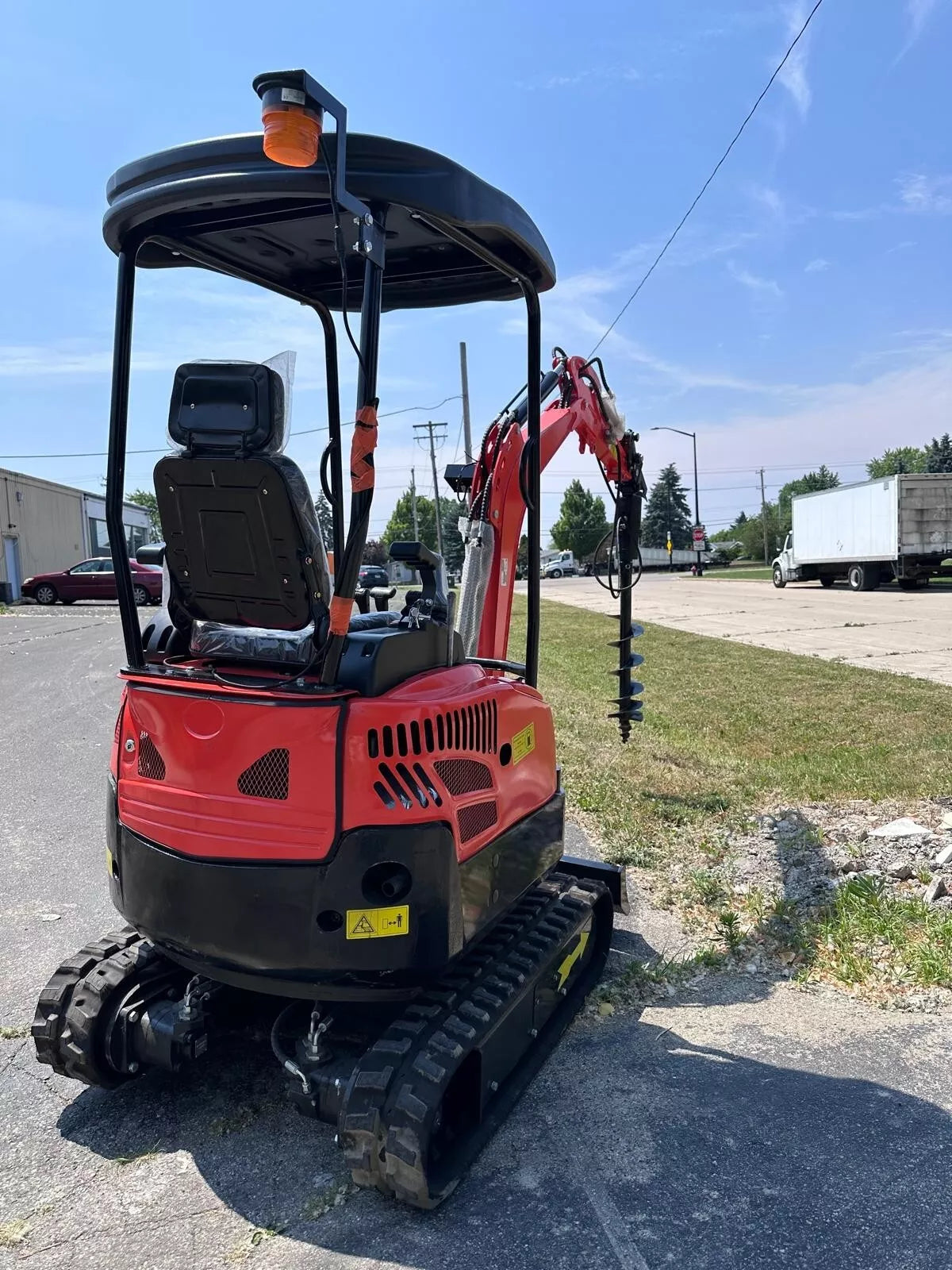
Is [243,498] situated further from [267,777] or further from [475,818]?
[475,818]

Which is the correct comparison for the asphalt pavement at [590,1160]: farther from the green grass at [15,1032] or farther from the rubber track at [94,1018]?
the rubber track at [94,1018]

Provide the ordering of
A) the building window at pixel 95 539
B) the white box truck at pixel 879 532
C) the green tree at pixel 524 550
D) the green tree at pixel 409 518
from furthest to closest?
the green tree at pixel 409 518 < the building window at pixel 95 539 < the white box truck at pixel 879 532 < the green tree at pixel 524 550

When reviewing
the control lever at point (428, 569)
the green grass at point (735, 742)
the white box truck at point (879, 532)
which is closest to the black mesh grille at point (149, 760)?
the control lever at point (428, 569)

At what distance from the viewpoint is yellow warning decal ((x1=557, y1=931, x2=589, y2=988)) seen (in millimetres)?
3773

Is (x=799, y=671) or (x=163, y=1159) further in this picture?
(x=799, y=671)

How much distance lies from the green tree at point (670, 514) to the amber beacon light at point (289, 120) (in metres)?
92.8

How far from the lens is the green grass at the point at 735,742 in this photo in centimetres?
655

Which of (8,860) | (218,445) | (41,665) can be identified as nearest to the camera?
(218,445)

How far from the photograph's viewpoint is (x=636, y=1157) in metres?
3.00

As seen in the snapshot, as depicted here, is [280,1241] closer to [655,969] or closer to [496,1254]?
[496,1254]

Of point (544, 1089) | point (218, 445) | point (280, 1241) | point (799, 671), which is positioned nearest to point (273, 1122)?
point (280, 1241)

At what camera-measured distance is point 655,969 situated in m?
4.30

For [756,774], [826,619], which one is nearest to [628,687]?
[756,774]

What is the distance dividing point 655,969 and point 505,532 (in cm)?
250
